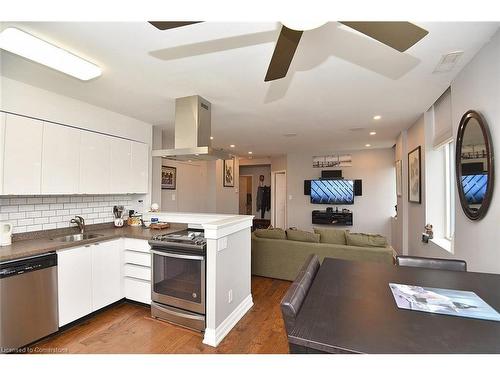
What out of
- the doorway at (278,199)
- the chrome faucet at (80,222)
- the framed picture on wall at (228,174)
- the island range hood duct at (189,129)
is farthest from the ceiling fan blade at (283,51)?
the doorway at (278,199)

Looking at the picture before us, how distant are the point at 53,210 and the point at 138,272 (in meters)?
1.18

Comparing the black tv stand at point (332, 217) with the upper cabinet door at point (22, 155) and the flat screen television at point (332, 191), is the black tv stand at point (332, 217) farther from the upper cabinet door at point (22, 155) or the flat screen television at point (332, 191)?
the upper cabinet door at point (22, 155)

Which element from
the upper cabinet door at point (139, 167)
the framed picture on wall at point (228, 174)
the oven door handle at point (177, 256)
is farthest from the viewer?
the framed picture on wall at point (228, 174)

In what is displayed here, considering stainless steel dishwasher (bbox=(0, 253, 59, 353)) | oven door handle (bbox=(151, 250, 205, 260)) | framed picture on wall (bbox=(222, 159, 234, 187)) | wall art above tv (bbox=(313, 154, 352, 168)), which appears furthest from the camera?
Result: framed picture on wall (bbox=(222, 159, 234, 187))

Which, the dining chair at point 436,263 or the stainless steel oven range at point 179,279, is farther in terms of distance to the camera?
the stainless steel oven range at point 179,279

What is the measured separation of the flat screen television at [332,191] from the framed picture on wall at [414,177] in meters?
2.35

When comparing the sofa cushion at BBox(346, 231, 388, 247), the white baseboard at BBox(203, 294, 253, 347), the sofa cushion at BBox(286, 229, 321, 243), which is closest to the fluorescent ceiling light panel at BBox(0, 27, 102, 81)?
the white baseboard at BBox(203, 294, 253, 347)

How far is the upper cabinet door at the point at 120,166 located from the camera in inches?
115

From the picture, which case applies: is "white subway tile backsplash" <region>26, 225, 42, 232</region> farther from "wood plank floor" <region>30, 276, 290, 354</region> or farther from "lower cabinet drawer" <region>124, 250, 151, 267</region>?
"wood plank floor" <region>30, 276, 290, 354</region>

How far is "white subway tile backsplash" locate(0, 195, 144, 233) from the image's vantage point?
7.45 ft

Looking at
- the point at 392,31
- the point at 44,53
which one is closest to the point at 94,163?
the point at 44,53

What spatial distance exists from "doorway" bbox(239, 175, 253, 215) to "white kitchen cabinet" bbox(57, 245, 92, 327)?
7.11m

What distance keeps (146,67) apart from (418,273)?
247 centimetres

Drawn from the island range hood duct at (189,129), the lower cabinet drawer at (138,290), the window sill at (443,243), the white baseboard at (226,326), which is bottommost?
the white baseboard at (226,326)
